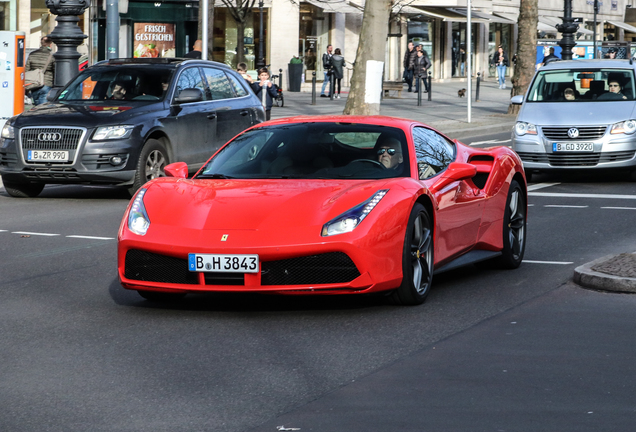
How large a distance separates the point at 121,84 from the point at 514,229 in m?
7.20

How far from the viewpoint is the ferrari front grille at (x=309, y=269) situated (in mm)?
6648

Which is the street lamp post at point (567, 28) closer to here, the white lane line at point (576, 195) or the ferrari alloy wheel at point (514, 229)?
the white lane line at point (576, 195)

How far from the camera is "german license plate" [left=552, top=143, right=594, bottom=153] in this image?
51.9 feet

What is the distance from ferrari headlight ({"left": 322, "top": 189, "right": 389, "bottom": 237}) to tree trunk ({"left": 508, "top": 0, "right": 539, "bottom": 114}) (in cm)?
2737

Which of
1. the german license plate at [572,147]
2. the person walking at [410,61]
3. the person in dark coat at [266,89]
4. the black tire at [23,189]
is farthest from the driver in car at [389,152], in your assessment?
the person walking at [410,61]

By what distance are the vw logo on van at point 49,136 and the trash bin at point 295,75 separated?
29416mm

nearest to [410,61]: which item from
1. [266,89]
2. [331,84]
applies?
[331,84]

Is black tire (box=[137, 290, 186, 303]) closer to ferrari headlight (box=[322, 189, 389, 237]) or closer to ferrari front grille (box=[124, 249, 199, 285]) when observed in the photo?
ferrari front grille (box=[124, 249, 199, 285])

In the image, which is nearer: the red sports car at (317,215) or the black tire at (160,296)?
the red sports car at (317,215)

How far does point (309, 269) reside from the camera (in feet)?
21.9

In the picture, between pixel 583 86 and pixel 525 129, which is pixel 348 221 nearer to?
pixel 525 129

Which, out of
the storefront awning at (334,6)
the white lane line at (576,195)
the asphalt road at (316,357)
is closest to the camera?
the asphalt road at (316,357)

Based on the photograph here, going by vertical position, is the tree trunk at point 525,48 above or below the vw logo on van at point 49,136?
above

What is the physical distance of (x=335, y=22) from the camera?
49.2 meters
